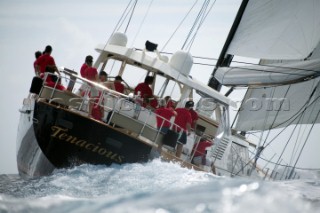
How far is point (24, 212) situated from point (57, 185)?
330 cm

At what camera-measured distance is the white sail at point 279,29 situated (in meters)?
12.8

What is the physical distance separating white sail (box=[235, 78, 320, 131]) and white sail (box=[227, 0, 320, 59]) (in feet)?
16.9

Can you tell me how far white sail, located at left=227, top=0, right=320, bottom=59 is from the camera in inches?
504

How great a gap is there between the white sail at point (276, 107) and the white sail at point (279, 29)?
5.16m

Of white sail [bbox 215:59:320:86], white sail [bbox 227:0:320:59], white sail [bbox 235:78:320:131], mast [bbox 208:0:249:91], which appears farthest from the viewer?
white sail [bbox 235:78:320:131]

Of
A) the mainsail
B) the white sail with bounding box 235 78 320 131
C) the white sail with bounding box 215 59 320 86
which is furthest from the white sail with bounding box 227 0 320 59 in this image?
the white sail with bounding box 235 78 320 131

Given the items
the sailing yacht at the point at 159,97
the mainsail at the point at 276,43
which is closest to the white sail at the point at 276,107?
the sailing yacht at the point at 159,97

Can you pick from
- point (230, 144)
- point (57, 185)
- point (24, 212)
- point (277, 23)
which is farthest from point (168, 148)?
point (24, 212)

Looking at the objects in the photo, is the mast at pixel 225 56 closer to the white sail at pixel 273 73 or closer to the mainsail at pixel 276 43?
the mainsail at pixel 276 43

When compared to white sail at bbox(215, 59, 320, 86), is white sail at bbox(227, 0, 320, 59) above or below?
above

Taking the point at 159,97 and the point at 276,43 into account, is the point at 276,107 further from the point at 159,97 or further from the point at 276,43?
the point at 159,97

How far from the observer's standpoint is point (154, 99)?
471 inches

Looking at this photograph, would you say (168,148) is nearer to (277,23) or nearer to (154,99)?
(154,99)

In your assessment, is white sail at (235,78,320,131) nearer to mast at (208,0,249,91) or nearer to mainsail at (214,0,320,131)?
mast at (208,0,249,91)
